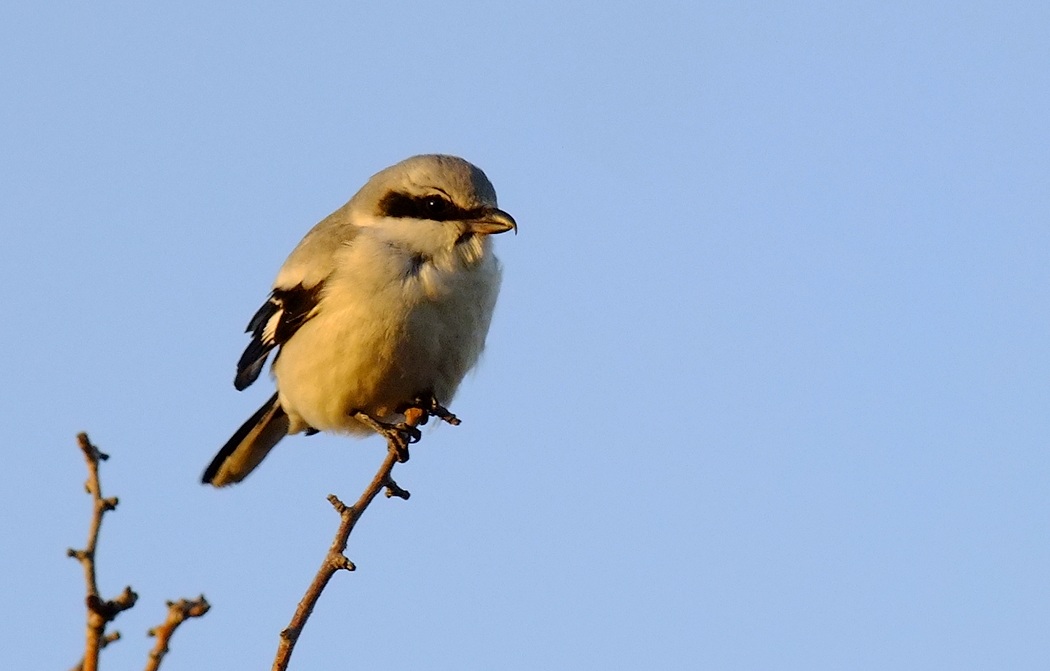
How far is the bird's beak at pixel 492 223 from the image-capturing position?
197 inches

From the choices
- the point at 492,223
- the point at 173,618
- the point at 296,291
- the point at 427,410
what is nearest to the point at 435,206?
the point at 492,223

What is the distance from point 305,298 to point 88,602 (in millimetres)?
3495

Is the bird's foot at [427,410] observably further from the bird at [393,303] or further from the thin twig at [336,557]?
the thin twig at [336,557]

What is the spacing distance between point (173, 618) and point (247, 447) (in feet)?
12.9

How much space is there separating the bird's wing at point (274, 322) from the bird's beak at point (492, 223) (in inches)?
25.3

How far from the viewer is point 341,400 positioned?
5.07m

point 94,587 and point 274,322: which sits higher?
point 274,322

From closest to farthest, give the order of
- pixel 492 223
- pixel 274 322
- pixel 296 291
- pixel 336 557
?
1. pixel 336 557
2. pixel 492 223
3. pixel 296 291
4. pixel 274 322

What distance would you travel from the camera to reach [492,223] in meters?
5.03

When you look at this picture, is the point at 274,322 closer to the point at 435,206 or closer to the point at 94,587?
the point at 435,206

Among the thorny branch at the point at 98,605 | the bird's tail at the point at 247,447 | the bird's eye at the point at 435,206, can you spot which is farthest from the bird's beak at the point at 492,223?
the thorny branch at the point at 98,605

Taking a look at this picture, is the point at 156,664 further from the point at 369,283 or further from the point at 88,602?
the point at 369,283

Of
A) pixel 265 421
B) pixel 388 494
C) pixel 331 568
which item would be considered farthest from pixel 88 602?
pixel 265 421

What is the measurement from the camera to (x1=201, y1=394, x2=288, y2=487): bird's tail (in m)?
5.90
